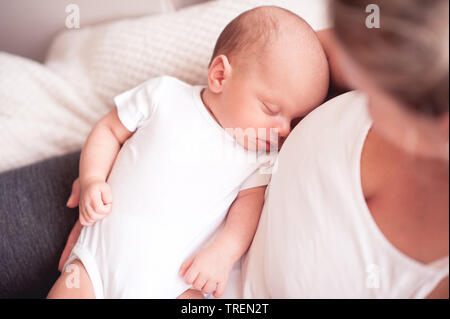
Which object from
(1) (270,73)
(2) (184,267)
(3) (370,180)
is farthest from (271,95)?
(2) (184,267)

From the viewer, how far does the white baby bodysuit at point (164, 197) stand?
0.72m

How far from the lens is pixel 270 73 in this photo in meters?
0.76

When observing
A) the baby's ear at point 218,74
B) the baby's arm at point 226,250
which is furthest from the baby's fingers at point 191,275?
the baby's ear at point 218,74

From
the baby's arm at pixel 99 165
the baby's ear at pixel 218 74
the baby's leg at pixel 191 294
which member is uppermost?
the baby's ear at pixel 218 74

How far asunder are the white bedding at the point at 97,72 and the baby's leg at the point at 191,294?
57 cm

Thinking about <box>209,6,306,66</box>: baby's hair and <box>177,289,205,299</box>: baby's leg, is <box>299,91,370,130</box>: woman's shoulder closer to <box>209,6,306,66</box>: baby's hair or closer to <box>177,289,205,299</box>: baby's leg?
<box>209,6,306,66</box>: baby's hair

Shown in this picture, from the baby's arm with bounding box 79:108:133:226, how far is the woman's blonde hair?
0.56m

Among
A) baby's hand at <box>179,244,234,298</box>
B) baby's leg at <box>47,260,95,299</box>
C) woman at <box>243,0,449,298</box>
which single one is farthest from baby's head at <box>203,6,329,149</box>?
baby's leg at <box>47,260,95,299</box>

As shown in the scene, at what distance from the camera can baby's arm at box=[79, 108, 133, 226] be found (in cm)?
77

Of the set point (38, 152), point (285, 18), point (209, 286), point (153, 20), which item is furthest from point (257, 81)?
point (38, 152)

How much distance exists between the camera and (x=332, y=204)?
602mm

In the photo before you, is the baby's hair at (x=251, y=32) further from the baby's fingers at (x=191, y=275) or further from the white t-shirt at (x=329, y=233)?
the baby's fingers at (x=191, y=275)

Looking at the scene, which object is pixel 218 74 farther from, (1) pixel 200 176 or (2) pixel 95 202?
(2) pixel 95 202
